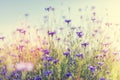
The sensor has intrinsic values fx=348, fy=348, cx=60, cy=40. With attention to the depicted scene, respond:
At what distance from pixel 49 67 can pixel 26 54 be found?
33.7 inches

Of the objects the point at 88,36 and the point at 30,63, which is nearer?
the point at 30,63

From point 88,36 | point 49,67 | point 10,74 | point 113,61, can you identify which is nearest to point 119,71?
point 113,61

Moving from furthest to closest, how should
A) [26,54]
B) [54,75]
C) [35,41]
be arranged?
[35,41], [26,54], [54,75]

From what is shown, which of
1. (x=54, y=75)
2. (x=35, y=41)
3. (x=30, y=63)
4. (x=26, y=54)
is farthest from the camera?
(x=35, y=41)

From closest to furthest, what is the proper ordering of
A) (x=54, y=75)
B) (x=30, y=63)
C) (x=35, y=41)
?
(x=54, y=75), (x=30, y=63), (x=35, y=41)

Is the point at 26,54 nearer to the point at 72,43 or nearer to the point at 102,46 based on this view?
the point at 72,43

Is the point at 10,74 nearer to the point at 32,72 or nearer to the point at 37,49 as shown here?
the point at 32,72

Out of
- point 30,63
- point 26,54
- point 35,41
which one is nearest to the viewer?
point 30,63

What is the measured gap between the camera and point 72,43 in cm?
559

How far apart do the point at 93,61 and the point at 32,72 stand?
40.7 inches

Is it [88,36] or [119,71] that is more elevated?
[88,36]

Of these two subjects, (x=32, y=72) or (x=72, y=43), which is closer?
(x=32, y=72)

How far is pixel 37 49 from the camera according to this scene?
5797 mm

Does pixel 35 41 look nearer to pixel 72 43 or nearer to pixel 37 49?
pixel 37 49
